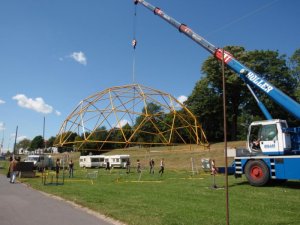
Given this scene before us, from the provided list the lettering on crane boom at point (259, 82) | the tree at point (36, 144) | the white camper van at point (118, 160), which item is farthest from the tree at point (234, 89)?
the tree at point (36, 144)

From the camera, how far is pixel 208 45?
24094 millimetres

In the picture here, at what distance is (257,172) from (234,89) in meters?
46.5

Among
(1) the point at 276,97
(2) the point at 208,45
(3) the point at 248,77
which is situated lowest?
(1) the point at 276,97

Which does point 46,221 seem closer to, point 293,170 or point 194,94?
point 293,170

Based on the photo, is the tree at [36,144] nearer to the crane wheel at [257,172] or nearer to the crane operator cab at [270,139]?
the crane operator cab at [270,139]

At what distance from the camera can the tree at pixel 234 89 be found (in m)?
61.0

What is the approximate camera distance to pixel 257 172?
1900 centimetres

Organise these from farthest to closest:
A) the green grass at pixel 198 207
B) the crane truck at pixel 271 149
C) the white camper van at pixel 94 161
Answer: the white camper van at pixel 94 161
the crane truck at pixel 271 149
the green grass at pixel 198 207

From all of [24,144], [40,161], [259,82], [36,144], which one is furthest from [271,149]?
[24,144]

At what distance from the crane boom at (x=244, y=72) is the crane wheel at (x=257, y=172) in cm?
315

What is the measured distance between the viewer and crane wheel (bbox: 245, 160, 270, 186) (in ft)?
60.6

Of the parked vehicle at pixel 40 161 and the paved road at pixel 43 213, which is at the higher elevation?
the parked vehicle at pixel 40 161

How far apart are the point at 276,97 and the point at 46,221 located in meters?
13.9

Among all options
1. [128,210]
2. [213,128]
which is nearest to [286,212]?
[128,210]
